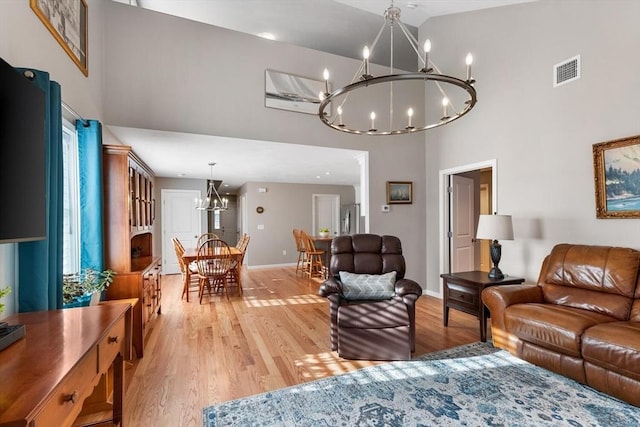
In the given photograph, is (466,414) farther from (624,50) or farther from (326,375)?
(624,50)

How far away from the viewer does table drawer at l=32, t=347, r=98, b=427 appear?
851mm

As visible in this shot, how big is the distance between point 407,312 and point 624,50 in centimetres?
296

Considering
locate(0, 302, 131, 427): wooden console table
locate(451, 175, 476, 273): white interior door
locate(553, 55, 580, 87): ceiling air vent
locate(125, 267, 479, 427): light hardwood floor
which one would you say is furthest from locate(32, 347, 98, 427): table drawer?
locate(451, 175, 476, 273): white interior door

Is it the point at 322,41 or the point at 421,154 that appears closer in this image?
the point at 421,154

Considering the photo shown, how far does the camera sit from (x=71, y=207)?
2.59m

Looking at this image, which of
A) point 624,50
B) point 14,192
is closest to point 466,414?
point 14,192

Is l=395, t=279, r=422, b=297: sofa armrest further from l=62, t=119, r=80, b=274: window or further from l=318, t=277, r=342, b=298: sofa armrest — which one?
l=62, t=119, r=80, b=274: window

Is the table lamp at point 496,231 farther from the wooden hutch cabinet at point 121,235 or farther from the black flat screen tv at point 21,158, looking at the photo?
the black flat screen tv at point 21,158

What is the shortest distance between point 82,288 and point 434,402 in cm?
256

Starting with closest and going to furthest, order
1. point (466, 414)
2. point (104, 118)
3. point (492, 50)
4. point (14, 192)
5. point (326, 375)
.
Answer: point (14, 192) → point (466, 414) → point (326, 375) → point (104, 118) → point (492, 50)

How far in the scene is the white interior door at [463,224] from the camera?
15.0ft

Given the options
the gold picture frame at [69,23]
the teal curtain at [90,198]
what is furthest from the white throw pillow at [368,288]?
the gold picture frame at [69,23]

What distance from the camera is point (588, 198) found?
286 cm

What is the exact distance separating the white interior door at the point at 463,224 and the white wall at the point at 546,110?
1.72 ft
